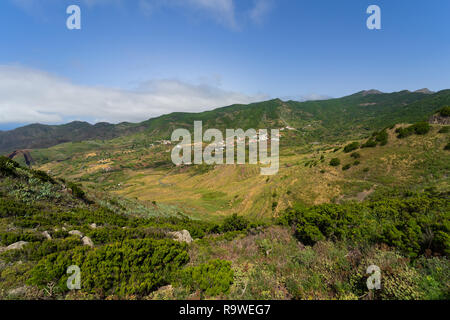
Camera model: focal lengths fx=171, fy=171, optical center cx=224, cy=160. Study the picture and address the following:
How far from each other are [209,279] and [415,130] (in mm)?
39579

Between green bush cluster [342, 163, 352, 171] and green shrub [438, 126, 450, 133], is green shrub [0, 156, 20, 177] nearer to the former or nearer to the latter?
green bush cluster [342, 163, 352, 171]

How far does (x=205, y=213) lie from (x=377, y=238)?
34140mm

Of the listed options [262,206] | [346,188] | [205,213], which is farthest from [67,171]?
[346,188]

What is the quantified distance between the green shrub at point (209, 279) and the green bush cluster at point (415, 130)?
3789cm

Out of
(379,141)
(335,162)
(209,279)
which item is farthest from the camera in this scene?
(335,162)

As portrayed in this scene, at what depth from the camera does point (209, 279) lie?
4.89 m

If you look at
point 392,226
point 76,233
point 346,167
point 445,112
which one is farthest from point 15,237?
point 445,112

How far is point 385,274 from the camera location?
14.5ft

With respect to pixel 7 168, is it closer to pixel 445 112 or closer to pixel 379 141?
pixel 379 141

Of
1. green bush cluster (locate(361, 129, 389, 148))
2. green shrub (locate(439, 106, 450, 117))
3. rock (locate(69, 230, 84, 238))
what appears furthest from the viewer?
green bush cluster (locate(361, 129, 389, 148))

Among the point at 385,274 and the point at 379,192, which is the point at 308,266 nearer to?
the point at 385,274

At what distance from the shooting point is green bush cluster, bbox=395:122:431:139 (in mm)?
26861

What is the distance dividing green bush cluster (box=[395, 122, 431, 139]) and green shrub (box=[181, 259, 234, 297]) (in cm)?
3789

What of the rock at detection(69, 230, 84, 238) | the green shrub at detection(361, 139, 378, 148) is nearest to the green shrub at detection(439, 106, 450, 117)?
the green shrub at detection(361, 139, 378, 148)
